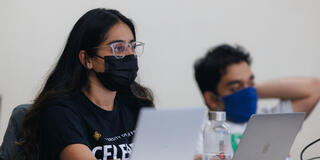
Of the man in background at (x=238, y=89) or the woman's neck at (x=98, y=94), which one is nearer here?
the woman's neck at (x=98, y=94)

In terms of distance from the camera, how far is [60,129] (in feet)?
5.03

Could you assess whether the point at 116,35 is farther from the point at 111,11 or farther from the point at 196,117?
the point at 196,117

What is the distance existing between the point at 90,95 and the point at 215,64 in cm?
103

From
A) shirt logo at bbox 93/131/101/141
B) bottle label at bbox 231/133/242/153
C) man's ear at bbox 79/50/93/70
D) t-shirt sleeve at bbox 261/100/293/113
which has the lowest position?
t-shirt sleeve at bbox 261/100/293/113

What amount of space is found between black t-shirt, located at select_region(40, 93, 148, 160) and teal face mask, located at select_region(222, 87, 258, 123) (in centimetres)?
83

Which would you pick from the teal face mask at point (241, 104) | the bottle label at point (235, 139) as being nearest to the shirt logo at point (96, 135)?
the bottle label at point (235, 139)

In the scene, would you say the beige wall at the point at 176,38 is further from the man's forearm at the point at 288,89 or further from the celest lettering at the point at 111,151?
the celest lettering at the point at 111,151

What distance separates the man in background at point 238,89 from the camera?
98.1 inches

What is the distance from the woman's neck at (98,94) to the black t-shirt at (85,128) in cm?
3

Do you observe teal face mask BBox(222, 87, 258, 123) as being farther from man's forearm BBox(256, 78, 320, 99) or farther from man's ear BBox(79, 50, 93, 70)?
man's ear BBox(79, 50, 93, 70)

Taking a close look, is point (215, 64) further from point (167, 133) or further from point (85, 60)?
point (167, 133)

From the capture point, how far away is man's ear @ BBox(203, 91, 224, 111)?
2561mm

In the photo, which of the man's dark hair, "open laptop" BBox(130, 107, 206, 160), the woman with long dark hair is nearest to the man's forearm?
the man's dark hair

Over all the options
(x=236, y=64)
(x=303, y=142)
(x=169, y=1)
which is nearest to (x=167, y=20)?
(x=169, y=1)
